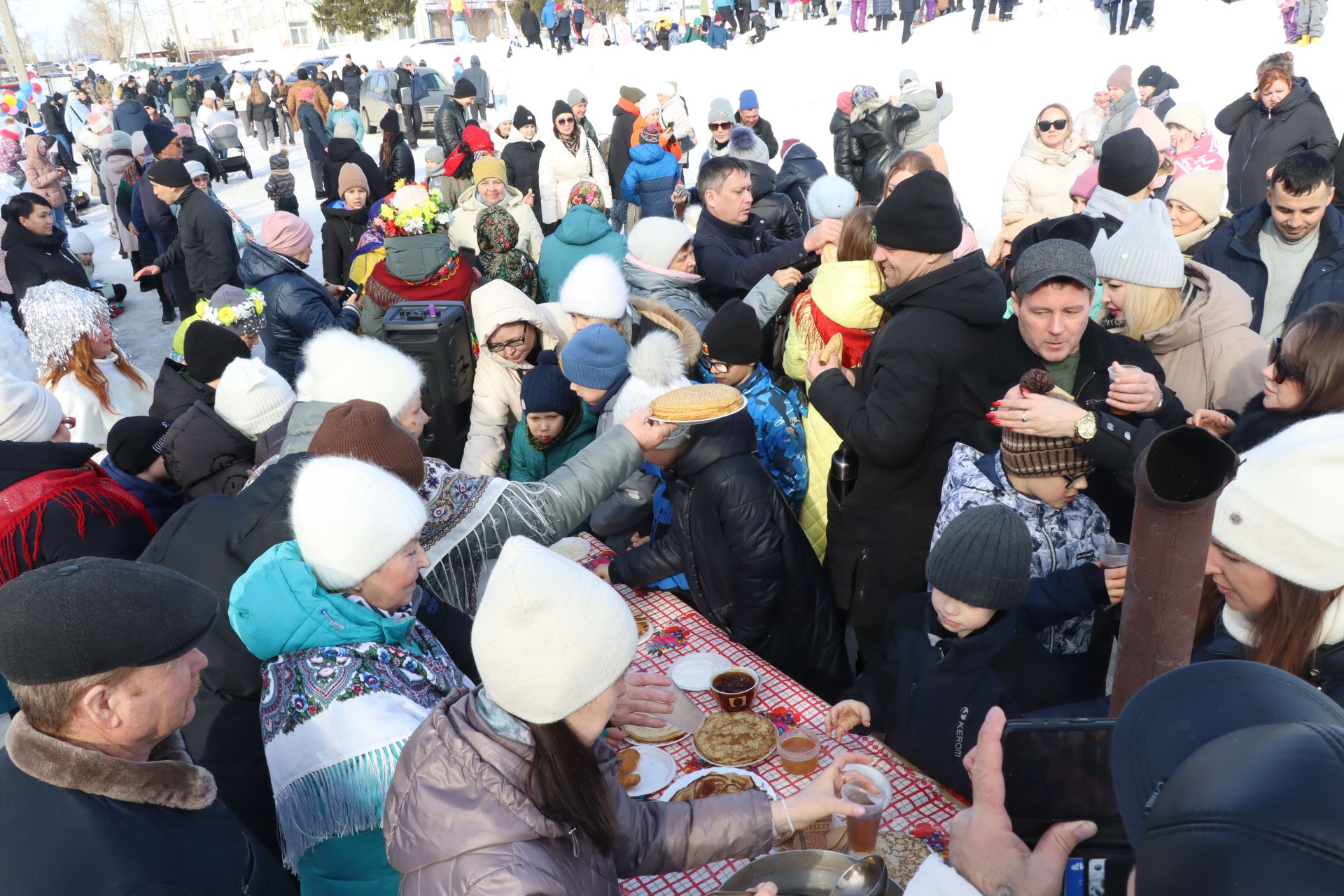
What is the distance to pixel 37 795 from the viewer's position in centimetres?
145

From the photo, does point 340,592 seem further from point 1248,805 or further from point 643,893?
point 1248,805

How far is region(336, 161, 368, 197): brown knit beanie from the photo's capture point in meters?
7.89

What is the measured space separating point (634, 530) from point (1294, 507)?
254cm

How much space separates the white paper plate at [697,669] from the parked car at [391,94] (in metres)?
19.8

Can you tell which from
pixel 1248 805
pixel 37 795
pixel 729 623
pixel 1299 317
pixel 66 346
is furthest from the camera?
pixel 66 346

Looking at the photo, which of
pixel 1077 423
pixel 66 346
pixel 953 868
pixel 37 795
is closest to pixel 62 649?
pixel 37 795

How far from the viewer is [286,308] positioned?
5723 millimetres

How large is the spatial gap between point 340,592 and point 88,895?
0.71m

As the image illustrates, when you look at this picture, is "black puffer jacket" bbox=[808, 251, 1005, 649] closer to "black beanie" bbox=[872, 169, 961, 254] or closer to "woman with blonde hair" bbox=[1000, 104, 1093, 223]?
"black beanie" bbox=[872, 169, 961, 254]

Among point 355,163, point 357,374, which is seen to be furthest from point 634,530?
point 355,163

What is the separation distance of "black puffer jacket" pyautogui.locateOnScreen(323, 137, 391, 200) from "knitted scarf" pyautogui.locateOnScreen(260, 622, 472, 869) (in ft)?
23.9

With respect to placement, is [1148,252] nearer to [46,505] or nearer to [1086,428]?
[1086,428]

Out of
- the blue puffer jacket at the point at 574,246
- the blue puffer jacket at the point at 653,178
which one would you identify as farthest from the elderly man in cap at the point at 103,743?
the blue puffer jacket at the point at 653,178

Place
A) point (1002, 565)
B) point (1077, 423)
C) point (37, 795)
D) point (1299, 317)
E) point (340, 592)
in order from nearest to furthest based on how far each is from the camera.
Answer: point (37, 795), point (340, 592), point (1002, 565), point (1077, 423), point (1299, 317)
